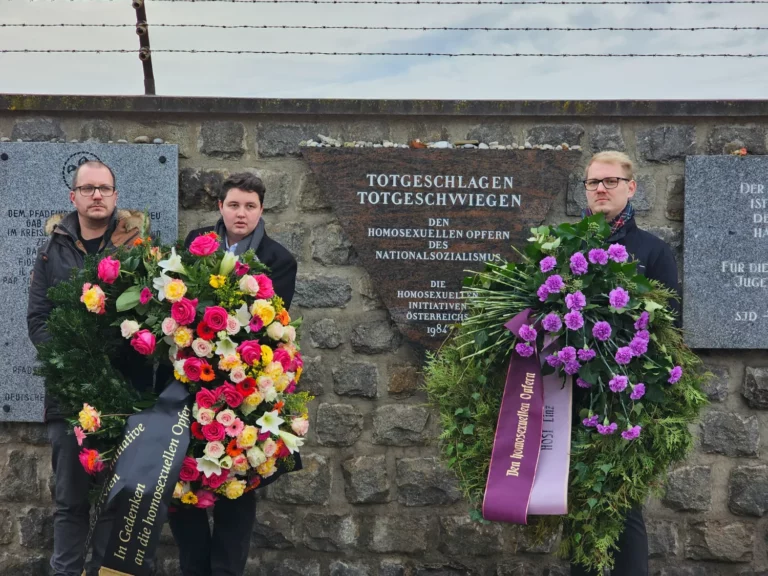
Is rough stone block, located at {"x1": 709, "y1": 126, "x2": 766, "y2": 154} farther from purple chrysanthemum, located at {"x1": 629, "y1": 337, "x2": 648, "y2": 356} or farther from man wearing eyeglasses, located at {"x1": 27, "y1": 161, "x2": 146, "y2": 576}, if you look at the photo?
man wearing eyeglasses, located at {"x1": 27, "y1": 161, "x2": 146, "y2": 576}

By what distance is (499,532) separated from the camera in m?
4.16

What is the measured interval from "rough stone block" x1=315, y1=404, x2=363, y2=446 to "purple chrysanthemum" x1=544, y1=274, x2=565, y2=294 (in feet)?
5.21

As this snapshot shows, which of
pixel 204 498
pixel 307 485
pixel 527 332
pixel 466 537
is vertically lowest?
pixel 466 537

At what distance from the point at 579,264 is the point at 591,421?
0.50 metres

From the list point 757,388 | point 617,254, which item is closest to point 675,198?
point 757,388

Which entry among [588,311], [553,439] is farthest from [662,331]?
[553,439]

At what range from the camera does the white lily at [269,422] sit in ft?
9.54

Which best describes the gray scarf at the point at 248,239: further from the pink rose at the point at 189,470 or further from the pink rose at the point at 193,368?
the pink rose at the point at 189,470

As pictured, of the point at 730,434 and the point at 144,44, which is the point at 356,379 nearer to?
the point at 730,434

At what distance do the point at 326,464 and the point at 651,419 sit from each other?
1764 mm

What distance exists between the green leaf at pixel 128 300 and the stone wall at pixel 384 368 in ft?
4.09

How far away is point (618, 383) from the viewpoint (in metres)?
2.73

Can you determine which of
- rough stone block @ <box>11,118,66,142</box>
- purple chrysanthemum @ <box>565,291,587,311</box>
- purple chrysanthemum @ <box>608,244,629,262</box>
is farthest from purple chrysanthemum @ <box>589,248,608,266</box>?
rough stone block @ <box>11,118,66,142</box>

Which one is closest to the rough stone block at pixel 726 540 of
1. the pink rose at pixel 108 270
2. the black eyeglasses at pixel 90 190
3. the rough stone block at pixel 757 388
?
the rough stone block at pixel 757 388
